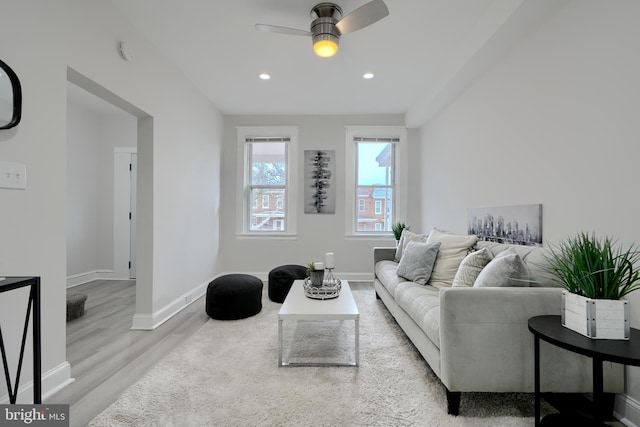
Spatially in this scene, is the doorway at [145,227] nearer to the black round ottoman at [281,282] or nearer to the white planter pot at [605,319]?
the black round ottoman at [281,282]

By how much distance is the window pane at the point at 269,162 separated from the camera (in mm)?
5176

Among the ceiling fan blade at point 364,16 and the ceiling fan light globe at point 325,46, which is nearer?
the ceiling fan blade at point 364,16

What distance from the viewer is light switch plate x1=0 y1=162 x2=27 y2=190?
5.26 feet

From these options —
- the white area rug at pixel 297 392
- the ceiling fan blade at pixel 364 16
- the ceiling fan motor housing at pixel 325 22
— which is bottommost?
the white area rug at pixel 297 392

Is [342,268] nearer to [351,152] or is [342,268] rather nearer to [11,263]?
[351,152]

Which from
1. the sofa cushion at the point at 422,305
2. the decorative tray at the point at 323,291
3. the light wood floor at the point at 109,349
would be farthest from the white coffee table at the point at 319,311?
the light wood floor at the point at 109,349

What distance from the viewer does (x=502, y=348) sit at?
1624mm

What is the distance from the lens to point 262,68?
3434 millimetres

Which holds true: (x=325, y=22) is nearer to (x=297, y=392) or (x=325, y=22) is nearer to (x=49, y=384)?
(x=297, y=392)

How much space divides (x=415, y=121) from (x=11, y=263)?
15.4 ft

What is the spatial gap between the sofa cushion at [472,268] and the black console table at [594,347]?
Answer: 0.67 m

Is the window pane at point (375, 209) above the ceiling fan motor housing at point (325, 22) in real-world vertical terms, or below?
below

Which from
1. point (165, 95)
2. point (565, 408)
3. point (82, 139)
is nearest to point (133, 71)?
point (165, 95)

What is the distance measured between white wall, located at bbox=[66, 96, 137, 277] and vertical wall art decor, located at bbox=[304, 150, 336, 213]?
2.92 m
